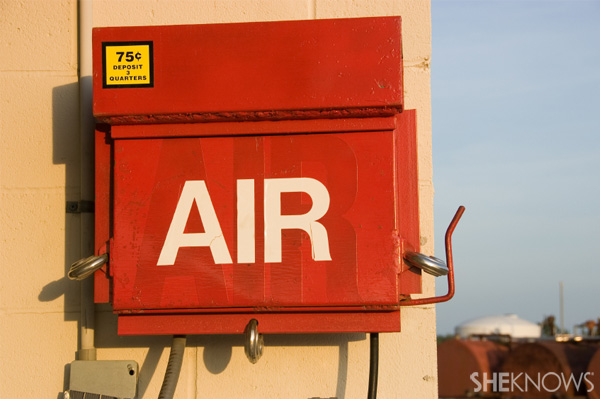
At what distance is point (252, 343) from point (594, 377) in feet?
21.1

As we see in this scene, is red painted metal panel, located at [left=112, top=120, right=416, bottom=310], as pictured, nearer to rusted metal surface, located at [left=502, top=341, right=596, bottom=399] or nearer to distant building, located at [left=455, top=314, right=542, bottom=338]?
rusted metal surface, located at [left=502, top=341, right=596, bottom=399]

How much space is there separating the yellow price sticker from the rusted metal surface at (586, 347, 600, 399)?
649 cm

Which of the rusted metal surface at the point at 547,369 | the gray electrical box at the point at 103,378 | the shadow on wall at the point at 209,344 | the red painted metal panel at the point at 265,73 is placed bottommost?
the rusted metal surface at the point at 547,369

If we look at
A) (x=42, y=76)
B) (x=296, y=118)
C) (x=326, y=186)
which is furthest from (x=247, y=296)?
(x=42, y=76)

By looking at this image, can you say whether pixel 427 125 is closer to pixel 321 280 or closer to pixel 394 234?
pixel 394 234

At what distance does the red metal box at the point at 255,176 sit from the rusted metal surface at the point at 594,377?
6.18 meters

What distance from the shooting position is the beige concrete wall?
200 cm

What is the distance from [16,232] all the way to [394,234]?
→ 3.47ft

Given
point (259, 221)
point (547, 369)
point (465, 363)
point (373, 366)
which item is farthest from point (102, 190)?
point (465, 363)

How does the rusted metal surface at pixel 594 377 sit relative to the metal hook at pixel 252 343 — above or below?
below

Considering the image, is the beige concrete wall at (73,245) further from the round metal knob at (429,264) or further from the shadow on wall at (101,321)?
the round metal knob at (429,264)

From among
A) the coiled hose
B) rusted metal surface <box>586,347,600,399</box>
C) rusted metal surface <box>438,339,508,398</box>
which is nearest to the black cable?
the coiled hose

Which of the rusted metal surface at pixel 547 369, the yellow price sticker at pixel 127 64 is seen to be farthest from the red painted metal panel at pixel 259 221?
the rusted metal surface at pixel 547 369

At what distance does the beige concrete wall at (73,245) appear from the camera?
200cm
